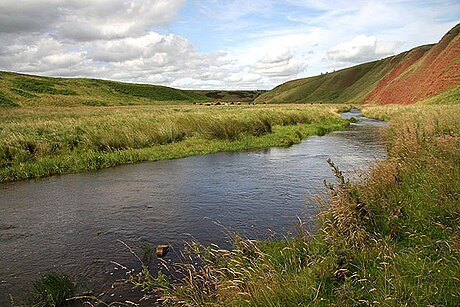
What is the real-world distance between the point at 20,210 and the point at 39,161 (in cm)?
596

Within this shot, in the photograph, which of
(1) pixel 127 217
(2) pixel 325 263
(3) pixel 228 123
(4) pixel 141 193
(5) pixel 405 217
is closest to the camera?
(2) pixel 325 263

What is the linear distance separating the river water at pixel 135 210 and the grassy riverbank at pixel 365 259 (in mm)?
1066

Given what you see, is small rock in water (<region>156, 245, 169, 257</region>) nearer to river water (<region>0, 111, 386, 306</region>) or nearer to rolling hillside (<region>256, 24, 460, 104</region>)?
river water (<region>0, 111, 386, 306</region>)

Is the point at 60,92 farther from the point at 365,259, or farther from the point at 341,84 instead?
the point at 341,84

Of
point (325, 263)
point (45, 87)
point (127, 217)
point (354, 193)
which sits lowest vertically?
point (127, 217)

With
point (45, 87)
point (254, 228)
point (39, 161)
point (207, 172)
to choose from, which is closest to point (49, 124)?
point (39, 161)

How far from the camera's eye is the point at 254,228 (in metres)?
7.82

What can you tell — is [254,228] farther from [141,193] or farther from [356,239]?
[141,193]

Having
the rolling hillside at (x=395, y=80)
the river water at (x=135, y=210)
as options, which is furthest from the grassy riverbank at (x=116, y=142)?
the rolling hillside at (x=395, y=80)

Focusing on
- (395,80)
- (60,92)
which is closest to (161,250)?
(60,92)

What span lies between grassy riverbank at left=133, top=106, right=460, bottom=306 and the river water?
1.07 meters

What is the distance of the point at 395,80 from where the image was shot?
9294 cm

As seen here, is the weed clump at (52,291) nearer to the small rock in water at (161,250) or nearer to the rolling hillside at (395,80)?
the small rock in water at (161,250)

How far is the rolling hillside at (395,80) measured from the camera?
193 feet
